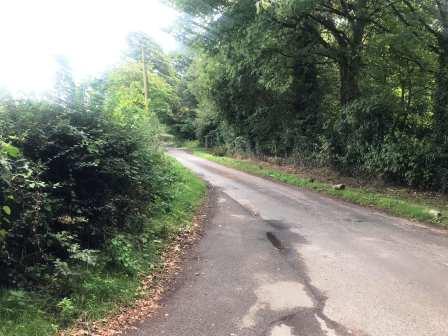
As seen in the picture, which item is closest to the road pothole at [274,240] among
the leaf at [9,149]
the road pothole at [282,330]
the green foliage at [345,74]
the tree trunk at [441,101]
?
the road pothole at [282,330]

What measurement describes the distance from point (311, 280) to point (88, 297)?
10.6ft

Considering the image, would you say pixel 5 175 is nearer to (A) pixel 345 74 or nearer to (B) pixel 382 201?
(B) pixel 382 201

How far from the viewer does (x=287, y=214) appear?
37.7ft

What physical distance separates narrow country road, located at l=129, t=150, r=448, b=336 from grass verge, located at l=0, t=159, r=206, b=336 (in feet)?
1.95

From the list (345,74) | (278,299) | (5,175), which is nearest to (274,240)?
(278,299)

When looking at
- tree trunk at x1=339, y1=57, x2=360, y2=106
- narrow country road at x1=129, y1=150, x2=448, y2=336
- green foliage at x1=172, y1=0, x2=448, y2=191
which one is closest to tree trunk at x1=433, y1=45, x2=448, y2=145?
green foliage at x1=172, y1=0, x2=448, y2=191

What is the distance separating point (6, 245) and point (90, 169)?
2119 millimetres

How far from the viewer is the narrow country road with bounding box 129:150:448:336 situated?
15.9ft

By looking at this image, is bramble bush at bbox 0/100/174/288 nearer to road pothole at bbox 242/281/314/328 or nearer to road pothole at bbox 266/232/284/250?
road pothole at bbox 242/281/314/328

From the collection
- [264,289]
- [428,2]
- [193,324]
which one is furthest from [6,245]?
[428,2]

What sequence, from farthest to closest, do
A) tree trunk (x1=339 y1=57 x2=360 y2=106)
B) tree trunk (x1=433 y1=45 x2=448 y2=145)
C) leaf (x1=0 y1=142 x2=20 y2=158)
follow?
tree trunk (x1=339 y1=57 x2=360 y2=106), tree trunk (x1=433 y1=45 x2=448 y2=145), leaf (x1=0 y1=142 x2=20 y2=158)

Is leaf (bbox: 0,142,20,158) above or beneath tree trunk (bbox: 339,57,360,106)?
beneath

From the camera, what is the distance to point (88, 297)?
17.1 ft

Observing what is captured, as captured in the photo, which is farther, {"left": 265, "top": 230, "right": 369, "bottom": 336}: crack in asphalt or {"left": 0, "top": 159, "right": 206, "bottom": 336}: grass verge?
{"left": 265, "top": 230, "right": 369, "bottom": 336}: crack in asphalt
